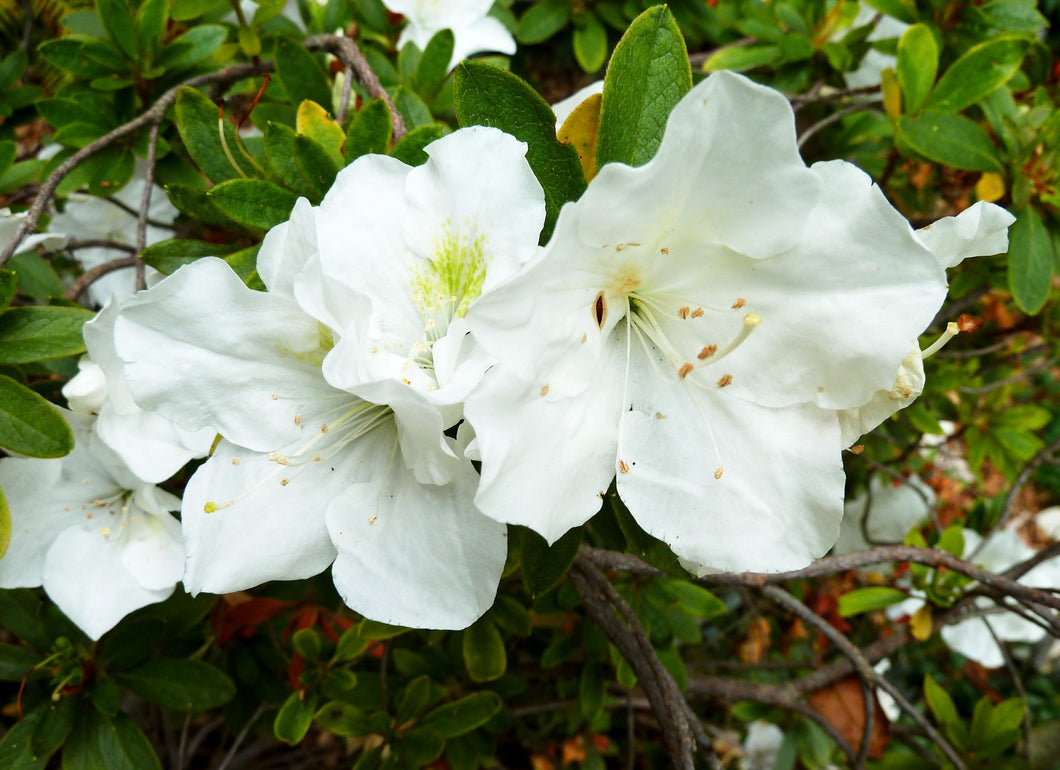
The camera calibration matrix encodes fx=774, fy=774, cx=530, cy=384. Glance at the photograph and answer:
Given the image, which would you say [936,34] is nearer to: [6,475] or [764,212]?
[764,212]

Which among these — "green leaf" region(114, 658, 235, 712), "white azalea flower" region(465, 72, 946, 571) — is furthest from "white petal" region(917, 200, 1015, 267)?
"green leaf" region(114, 658, 235, 712)

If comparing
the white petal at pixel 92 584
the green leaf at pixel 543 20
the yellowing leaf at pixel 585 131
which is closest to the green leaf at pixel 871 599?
the yellowing leaf at pixel 585 131

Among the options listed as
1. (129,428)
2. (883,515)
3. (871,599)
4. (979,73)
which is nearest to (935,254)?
(979,73)

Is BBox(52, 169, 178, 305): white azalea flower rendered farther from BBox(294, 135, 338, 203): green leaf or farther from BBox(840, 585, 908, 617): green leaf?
BBox(840, 585, 908, 617): green leaf

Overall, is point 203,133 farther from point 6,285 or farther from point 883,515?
point 883,515

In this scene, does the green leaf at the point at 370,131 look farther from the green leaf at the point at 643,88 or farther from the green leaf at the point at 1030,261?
the green leaf at the point at 1030,261

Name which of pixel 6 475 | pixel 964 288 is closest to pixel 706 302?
pixel 6 475
